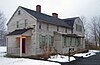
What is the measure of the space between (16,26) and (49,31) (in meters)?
5.35

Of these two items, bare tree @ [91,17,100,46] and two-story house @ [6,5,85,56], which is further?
bare tree @ [91,17,100,46]

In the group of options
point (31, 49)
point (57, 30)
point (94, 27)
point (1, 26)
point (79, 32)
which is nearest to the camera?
point (31, 49)

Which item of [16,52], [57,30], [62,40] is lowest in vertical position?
[16,52]

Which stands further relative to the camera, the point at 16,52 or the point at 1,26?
the point at 1,26

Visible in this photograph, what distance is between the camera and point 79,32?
1497 inches

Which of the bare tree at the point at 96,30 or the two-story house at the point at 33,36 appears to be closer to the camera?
the two-story house at the point at 33,36

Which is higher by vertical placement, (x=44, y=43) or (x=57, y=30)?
(x=57, y=30)

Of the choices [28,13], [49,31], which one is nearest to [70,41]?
[49,31]

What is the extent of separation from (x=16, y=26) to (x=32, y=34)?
3.99 meters

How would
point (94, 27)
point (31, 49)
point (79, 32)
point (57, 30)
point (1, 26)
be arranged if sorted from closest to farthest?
point (31, 49), point (57, 30), point (79, 32), point (1, 26), point (94, 27)

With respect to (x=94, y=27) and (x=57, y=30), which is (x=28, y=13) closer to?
(x=57, y=30)

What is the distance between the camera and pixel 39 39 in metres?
23.6

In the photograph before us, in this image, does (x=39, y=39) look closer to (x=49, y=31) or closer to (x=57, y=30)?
(x=49, y=31)

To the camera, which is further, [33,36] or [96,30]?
[96,30]
